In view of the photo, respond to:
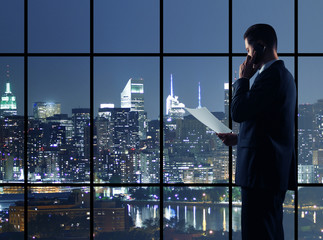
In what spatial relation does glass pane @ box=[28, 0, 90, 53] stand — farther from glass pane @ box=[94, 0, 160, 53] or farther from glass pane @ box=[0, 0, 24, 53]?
glass pane @ box=[94, 0, 160, 53]

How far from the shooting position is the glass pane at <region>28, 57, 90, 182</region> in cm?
3028

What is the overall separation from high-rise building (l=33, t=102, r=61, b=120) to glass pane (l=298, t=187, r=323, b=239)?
21.2 meters

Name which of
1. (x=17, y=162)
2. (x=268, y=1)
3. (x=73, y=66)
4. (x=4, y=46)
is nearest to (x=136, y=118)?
(x=17, y=162)

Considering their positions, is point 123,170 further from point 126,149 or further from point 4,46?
point 4,46

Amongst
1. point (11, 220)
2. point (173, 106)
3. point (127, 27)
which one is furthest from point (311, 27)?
point (173, 106)

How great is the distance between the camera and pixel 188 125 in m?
31.8

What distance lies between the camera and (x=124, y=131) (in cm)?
3375

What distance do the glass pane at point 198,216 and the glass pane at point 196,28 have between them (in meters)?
12.5

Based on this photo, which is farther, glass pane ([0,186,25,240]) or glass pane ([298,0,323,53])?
glass pane ([298,0,323,53])

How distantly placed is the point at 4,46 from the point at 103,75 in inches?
342

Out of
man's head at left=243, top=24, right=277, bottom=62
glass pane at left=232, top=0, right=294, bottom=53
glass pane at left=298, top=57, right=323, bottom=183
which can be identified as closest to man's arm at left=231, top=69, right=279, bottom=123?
man's head at left=243, top=24, right=277, bottom=62

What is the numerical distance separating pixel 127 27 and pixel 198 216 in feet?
60.5

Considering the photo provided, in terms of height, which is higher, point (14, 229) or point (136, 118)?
point (136, 118)

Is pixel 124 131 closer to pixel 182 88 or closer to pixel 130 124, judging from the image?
pixel 130 124
